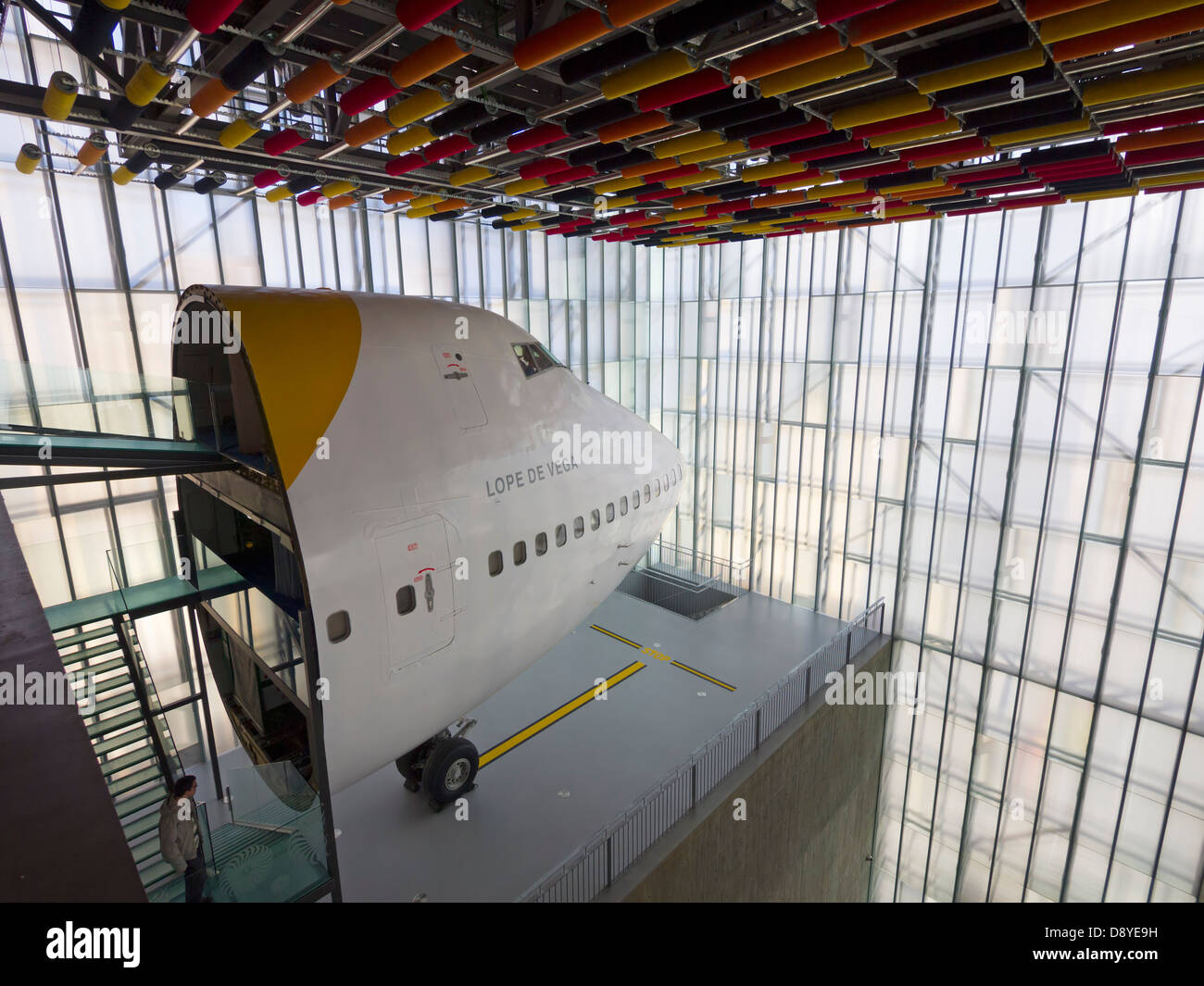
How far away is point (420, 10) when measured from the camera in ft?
17.4

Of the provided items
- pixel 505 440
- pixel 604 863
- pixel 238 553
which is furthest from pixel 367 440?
pixel 604 863

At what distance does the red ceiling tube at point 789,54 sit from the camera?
240 inches

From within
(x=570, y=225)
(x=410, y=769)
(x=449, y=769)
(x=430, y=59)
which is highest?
(x=570, y=225)

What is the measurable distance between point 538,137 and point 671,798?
450 inches

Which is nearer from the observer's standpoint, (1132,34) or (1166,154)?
(1132,34)

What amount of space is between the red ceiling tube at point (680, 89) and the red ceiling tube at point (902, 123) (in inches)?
104

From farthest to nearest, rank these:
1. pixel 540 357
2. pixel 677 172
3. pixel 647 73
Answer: pixel 677 172 → pixel 540 357 → pixel 647 73

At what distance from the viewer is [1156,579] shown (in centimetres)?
1593

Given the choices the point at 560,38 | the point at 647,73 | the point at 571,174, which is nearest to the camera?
the point at 560,38

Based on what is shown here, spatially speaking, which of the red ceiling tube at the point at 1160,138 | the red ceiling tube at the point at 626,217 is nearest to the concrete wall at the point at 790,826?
the red ceiling tube at the point at 1160,138

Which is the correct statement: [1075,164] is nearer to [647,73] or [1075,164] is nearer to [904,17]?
[904,17]

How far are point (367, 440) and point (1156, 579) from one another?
61.4 feet

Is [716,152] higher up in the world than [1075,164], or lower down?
higher up

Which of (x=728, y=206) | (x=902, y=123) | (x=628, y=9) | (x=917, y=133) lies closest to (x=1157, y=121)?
(x=917, y=133)
